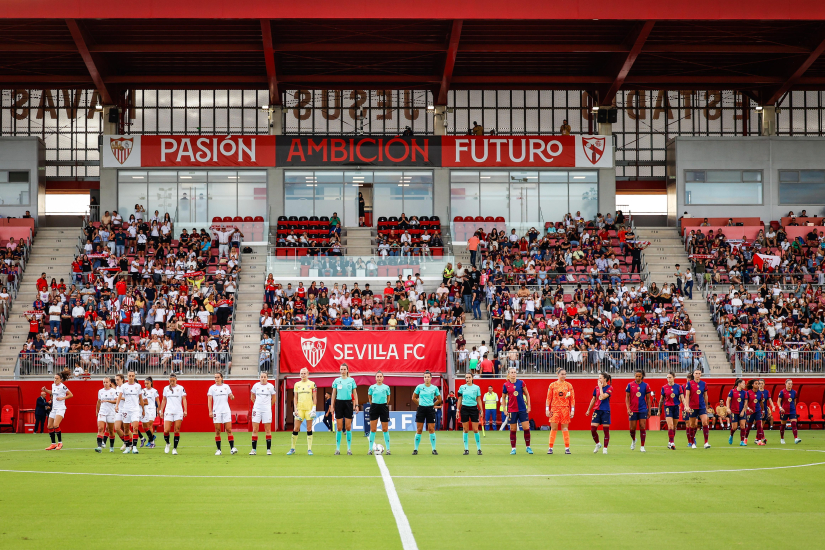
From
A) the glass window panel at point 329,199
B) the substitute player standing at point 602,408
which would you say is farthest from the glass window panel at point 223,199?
the substitute player standing at point 602,408

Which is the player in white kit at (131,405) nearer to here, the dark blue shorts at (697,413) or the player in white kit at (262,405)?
the player in white kit at (262,405)

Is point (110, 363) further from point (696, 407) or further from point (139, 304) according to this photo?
point (696, 407)

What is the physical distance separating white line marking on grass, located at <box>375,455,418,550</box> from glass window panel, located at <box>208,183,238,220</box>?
34379 millimetres

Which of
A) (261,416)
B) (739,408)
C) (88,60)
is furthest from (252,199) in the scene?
(739,408)

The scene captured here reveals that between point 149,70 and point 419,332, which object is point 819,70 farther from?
point 149,70

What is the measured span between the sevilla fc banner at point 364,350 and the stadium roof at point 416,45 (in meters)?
15.6

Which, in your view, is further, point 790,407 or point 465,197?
point 465,197

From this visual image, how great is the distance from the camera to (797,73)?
151ft

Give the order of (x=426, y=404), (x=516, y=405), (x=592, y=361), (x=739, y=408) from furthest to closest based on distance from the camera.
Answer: (x=592, y=361), (x=739, y=408), (x=516, y=405), (x=426, y=404)

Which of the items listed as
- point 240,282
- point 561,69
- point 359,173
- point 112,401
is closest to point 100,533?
point 112,401

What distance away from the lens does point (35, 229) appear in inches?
1827

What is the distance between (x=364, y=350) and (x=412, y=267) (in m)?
7.38

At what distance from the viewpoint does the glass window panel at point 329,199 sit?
48312 mm

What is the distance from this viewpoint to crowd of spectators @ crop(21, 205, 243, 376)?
32938 millimetres
